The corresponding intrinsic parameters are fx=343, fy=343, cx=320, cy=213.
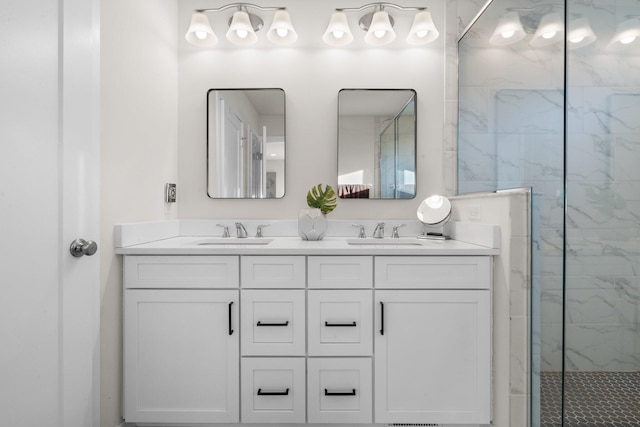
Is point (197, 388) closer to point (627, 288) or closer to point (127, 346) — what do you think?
point (127, 346)

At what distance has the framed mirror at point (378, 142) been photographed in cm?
205

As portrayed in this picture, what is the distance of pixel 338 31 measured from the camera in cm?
196

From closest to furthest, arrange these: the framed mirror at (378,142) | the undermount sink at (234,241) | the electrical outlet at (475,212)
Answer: the electrical outlet at (475,212) → the undermount sink at (234,241) → the framed mirror at (378,142)

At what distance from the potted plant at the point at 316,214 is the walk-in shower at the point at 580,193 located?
2.97 feet

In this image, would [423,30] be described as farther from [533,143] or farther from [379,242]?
[379,242]

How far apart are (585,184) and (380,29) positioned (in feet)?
4.50

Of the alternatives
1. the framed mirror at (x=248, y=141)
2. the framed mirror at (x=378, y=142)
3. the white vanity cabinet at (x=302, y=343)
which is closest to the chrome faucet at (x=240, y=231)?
the framed mirror at (x=248, y=141)

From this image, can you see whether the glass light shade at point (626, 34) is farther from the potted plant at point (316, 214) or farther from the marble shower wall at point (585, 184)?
the potted plant at point (316, 214)

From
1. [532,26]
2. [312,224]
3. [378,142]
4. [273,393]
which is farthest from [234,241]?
[532,26]

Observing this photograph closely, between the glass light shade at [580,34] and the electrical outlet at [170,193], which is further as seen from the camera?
the electrical outlet at [170,193]

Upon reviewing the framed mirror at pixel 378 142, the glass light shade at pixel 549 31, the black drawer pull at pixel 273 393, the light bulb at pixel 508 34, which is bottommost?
the black drawer pull at pixel 273 393

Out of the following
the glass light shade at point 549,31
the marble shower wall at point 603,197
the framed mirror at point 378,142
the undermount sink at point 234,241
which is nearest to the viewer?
the marble shower wall at point 603,197

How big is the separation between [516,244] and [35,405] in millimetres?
1726

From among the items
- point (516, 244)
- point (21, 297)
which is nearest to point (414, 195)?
point (516, 244)
